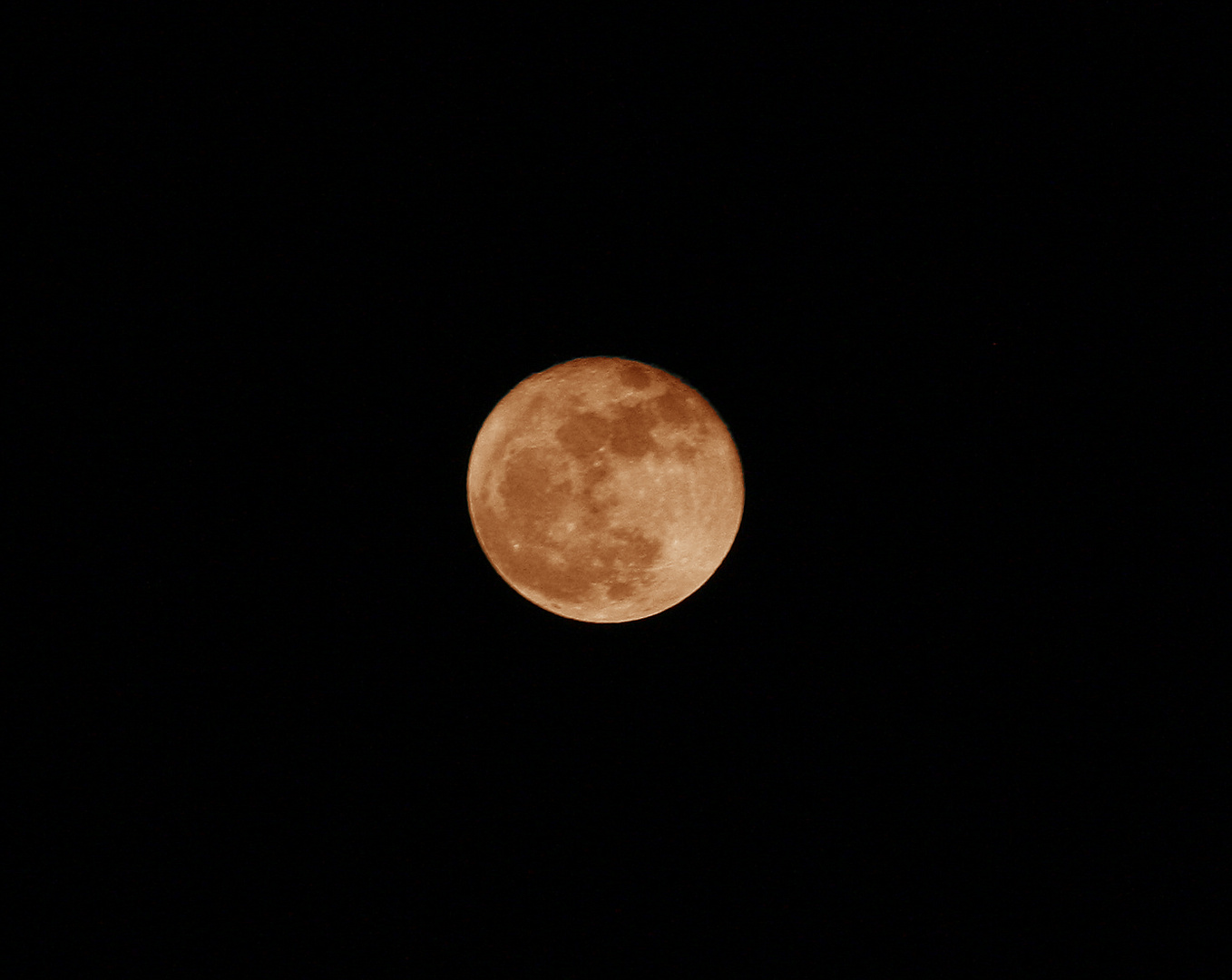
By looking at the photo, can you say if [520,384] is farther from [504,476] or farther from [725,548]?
[725,548]

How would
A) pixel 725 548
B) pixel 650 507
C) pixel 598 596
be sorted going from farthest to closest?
pixel 725 548 → pixel 598 596 → pixel 650 507

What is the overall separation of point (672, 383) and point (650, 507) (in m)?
0.88

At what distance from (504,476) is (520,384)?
654mm

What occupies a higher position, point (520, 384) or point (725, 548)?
point (520, 384)

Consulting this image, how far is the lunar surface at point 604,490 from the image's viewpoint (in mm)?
3154

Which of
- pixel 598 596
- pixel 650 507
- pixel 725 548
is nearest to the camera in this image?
pixel 650 507

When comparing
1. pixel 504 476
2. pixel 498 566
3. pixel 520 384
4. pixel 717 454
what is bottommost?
pixel 498 566

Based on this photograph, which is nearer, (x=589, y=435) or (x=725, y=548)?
(x=589, y=435)

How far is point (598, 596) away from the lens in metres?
3.40

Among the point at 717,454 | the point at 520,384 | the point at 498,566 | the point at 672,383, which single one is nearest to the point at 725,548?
the point at 717,454

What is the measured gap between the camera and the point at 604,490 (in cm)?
312

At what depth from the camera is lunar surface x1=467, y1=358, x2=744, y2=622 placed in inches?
124

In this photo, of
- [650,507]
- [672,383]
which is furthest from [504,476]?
[672,383]

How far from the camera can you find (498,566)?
3.61 meters
